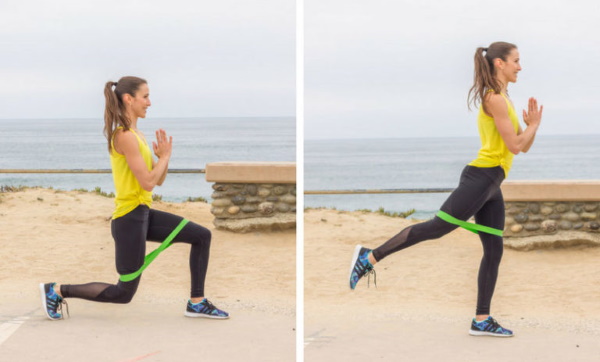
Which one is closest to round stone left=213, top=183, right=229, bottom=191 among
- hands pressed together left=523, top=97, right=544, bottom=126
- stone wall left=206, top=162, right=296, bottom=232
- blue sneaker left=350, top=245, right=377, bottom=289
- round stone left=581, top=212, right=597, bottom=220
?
stone wall left=206, top=162, right=296, bottom=232

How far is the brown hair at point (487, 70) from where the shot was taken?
379 cm

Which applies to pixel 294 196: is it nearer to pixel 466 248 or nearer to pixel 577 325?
pixel 466 248

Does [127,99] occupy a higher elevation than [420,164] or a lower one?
higher

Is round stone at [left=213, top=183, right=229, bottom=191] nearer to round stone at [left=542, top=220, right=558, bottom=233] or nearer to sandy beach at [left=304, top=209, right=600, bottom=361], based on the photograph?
sandy beach at [left=304, top=209, right=600, bottom=361]

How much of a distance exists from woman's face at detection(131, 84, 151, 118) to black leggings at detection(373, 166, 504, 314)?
4.22 feet

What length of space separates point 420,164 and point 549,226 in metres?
21.7

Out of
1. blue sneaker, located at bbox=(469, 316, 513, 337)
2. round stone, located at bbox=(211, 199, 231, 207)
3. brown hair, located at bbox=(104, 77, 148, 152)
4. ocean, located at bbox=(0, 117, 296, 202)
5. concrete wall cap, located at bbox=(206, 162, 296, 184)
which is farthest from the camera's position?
ocean, located at bbox=(0, 117, 296, 202)

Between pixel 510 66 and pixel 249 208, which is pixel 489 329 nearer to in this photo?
pixel 510 66

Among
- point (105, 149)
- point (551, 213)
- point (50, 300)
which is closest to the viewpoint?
point (50, 300)

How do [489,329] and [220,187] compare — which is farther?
[220,187]

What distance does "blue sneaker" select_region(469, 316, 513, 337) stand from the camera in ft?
13.1

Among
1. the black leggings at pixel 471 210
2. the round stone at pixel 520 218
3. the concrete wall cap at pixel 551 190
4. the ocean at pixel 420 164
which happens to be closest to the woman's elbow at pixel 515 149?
the black leggings at pixel 471 210

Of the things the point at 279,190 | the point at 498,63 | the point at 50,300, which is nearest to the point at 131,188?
the point at 50,300

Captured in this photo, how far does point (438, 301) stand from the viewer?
16.6ft
